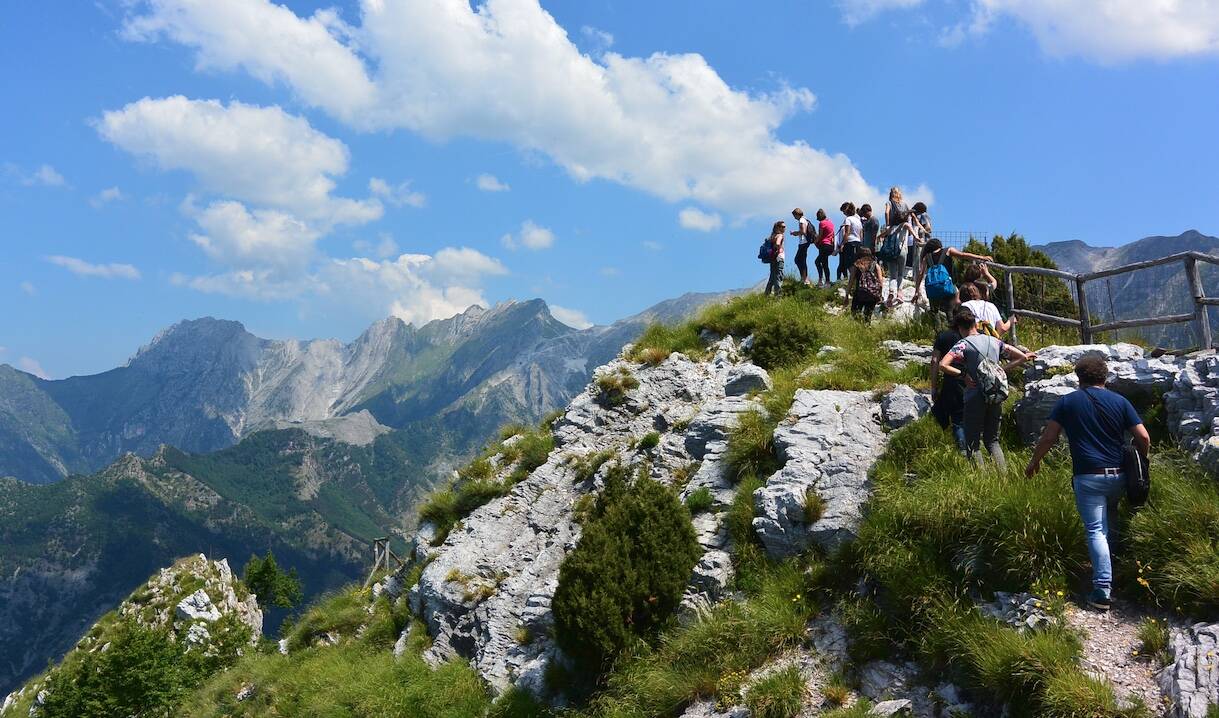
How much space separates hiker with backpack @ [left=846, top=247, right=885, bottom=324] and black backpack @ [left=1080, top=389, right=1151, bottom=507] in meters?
11.3

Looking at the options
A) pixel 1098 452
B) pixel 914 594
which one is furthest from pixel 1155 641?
pixel 914 594

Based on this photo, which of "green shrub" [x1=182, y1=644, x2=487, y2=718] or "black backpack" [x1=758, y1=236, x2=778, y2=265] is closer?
"green shrub" [x1=182, y1=644, x2=487, y2=718]

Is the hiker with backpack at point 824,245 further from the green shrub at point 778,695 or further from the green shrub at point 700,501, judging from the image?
the green shrub at point 778,695

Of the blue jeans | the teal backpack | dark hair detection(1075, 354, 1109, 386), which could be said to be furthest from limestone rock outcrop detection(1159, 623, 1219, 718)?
the teal backpack

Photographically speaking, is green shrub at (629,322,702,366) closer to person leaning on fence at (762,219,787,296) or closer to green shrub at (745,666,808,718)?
person leaning on fence at (762,219,787,296)

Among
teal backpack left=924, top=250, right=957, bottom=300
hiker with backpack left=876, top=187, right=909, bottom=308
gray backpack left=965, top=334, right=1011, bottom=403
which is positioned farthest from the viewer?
hiker with backpack left=876, top=187, right=909, bottom=308

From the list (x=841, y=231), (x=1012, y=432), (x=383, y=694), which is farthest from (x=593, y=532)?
(x=841, y=231)

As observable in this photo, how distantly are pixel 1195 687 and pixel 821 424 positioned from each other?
673 cm

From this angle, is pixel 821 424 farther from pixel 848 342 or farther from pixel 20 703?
pixel 20 703

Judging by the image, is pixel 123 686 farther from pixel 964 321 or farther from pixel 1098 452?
pixel 1098 452

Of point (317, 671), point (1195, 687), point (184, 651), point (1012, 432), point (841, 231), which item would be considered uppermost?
point (841, 231)

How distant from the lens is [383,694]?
1235 centimetres

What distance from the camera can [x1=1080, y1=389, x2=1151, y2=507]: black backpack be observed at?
275 inches

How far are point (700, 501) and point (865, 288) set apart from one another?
922 cm
